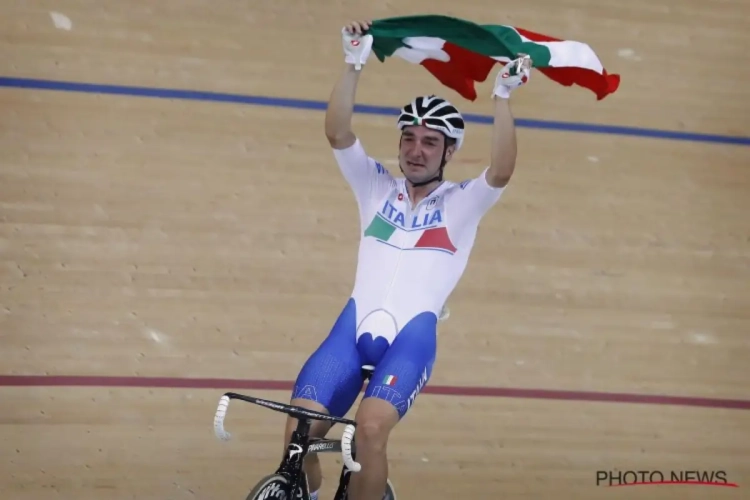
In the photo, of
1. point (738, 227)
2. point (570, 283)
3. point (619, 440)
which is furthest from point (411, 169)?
point (738, 227)

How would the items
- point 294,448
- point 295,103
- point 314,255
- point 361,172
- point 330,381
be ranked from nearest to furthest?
point 294,448 < point 330,381 < point 361,172 < point 314,255 < point 295,103

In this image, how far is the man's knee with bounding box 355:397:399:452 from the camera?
237 centimetres

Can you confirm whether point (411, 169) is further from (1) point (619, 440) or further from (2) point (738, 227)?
(2) point (738, 227)

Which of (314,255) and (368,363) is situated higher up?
(368,363)

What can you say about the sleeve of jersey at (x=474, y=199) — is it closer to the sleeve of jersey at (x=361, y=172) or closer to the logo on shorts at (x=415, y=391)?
the sleeve of jersey at (x=361, y=172)

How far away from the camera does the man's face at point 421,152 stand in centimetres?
265

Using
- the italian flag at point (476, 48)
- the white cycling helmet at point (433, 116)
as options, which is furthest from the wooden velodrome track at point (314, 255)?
the white cycling helmet at point (433, 116)

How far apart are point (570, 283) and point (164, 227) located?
6.32 ft

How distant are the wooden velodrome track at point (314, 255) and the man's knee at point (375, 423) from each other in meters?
1.51

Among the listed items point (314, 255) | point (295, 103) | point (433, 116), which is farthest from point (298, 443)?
point (295, 103)

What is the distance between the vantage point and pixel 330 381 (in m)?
2.47

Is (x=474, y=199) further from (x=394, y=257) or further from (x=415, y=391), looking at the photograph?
(x=415, y=391)

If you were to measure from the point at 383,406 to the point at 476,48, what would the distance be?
111 centimetres

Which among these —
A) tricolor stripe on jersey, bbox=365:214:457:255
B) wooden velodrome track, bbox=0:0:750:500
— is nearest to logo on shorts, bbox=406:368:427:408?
tricolor stripe on jersey, bbox=365:214:457:255
